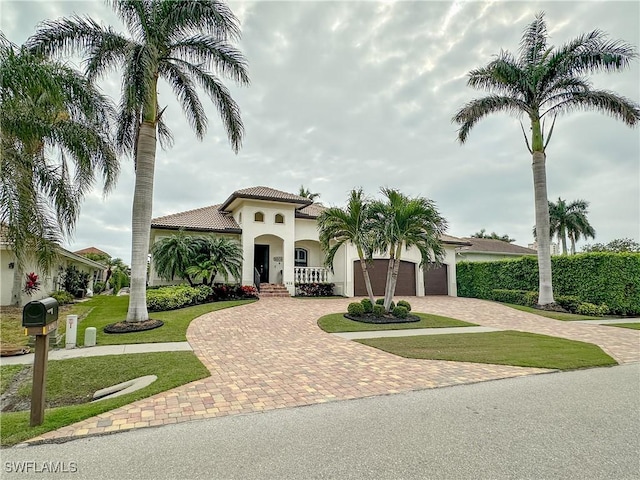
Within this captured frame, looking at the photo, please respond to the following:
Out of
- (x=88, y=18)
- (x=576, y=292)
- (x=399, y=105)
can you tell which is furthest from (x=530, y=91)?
(x=88, y=18)

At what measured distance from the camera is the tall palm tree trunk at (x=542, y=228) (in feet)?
52.7

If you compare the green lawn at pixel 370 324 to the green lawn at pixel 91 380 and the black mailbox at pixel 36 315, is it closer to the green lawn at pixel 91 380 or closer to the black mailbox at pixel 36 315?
the green lawn at pixel 91 380

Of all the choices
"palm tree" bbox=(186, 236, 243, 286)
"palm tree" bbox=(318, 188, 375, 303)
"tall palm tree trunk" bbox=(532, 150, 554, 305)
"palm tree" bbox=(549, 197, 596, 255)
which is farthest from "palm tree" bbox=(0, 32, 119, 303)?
"palm tree" bbox=(549, 197, 596, 255)

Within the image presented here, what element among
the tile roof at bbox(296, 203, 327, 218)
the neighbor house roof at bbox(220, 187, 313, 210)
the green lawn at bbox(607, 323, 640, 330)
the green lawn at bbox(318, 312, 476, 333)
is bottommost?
the green lawn at bbox(607, 323, 640, 330)

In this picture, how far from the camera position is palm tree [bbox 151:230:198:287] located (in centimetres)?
1647

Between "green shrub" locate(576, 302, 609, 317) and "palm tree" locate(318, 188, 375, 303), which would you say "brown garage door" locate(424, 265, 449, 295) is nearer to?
"green shrub" locate(576, 302, 609, 317)

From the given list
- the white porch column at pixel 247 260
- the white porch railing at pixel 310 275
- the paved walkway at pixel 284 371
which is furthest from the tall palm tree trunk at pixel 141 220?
the white porch railing at pixel 310 275

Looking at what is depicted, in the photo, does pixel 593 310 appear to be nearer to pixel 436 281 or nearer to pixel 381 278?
pixel 436 281

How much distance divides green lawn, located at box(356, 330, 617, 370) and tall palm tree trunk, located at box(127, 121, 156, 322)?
6739 mm

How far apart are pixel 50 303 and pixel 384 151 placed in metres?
18.6

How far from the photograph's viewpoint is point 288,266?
20.2 m

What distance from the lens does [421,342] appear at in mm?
8828

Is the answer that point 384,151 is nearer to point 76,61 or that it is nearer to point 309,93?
point 309,93

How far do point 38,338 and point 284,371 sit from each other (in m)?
3.70
